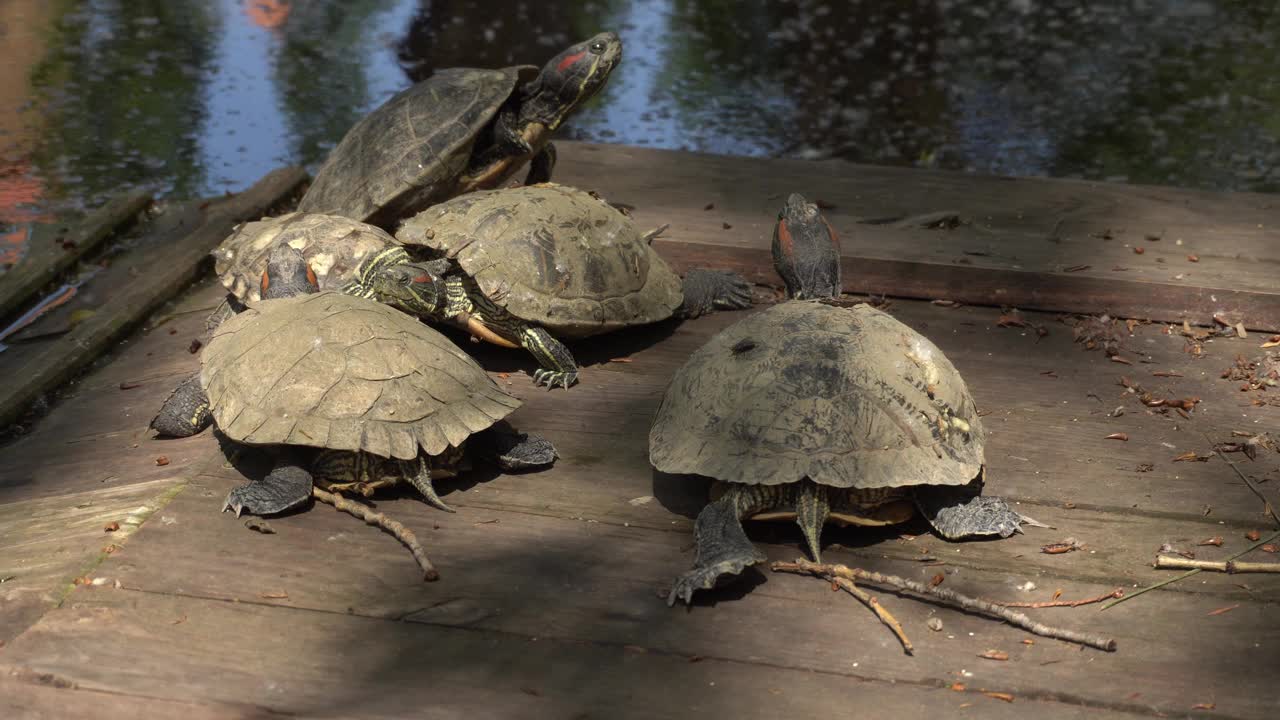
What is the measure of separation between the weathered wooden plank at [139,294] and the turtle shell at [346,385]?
2.90 feet

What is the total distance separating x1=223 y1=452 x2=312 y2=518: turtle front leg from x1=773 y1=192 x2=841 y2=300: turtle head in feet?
4.77

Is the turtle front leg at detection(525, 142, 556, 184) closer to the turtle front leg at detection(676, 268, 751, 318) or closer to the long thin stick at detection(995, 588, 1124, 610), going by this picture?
the turtle front leg at detection(676, 268, 751, 318)

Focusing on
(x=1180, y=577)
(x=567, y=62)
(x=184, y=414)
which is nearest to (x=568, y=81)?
(x=567, y=62)

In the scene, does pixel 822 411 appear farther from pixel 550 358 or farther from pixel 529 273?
pixel 529 273

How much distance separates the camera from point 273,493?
8.90 feet

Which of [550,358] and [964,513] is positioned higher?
[964,513]

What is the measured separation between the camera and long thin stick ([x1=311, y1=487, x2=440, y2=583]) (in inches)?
99.4

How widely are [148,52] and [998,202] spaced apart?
7.06m

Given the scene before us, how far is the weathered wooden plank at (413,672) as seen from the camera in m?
2.14

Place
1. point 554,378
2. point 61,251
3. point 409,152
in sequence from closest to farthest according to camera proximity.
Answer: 1. point 554,378
2. point 409,152
3. point 61,251

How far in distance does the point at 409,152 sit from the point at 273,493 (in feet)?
6.65

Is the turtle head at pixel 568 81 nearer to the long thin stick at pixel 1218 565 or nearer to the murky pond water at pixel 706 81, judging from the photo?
the murky pond water at pixel 706 81

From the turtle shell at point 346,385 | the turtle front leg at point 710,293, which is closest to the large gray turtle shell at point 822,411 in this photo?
the turtle shell at point 346,385

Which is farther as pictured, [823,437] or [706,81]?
[706,81]
